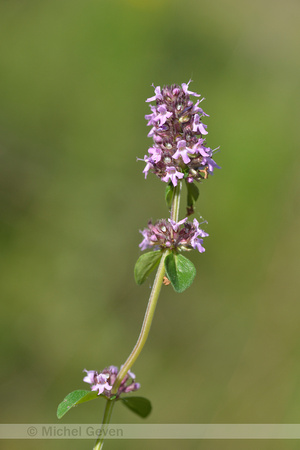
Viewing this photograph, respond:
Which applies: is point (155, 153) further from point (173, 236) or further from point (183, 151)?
point (173, 236)

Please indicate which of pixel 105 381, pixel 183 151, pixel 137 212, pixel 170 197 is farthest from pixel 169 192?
pixel 137 212

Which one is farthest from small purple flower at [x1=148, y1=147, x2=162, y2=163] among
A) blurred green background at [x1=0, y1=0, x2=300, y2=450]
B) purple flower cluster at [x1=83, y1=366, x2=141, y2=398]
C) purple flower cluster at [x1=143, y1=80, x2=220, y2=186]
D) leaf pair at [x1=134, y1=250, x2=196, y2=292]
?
blurred green background at [x1=0, y1=0, x2=300, y2=450]

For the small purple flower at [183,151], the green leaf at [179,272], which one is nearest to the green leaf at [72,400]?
the green leaf at [179,272]

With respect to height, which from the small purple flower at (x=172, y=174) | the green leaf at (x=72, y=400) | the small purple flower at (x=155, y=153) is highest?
the small purple flower at (x=155, y=153)

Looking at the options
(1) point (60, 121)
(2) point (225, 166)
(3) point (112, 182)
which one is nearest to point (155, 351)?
(3) point (112, 182)

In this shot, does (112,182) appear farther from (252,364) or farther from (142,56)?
(252,364)

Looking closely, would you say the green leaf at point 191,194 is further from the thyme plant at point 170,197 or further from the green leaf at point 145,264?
the green leaf at point 145,264

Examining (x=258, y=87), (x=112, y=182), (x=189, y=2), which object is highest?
(x=189, y=2)
